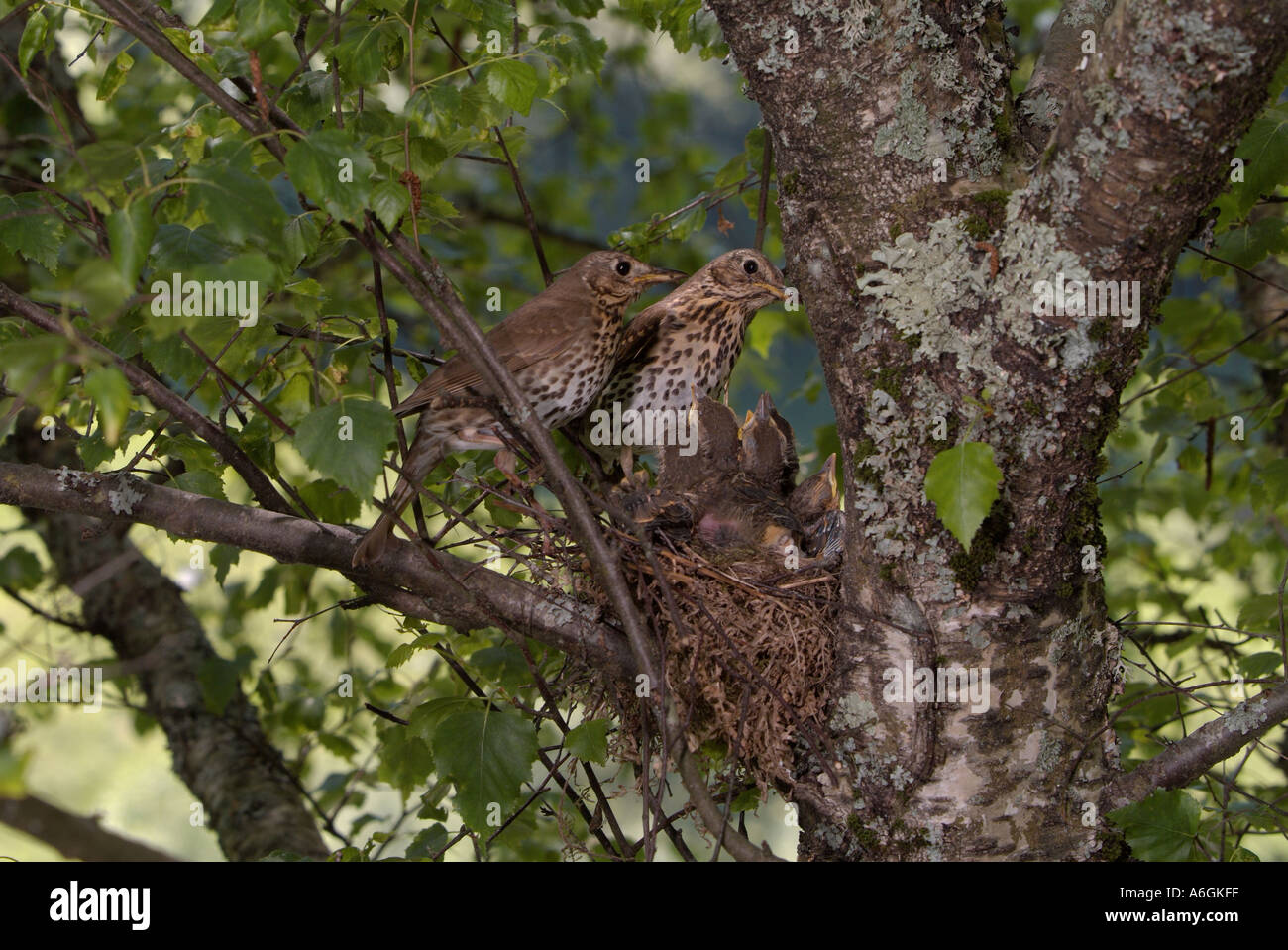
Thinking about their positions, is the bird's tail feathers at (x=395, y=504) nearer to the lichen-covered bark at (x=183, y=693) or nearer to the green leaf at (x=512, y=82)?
the green leaf at (x=512, y=82)

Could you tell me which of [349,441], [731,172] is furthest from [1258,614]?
[349,441]

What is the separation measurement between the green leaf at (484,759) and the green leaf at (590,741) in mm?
111

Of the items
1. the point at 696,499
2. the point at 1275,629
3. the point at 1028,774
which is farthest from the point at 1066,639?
the point at 1275,629

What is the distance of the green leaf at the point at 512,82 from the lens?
246 centimetres

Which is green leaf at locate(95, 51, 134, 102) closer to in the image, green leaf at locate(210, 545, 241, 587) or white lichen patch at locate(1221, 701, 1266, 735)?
green leaf at locate(210, 545, 241, 587)

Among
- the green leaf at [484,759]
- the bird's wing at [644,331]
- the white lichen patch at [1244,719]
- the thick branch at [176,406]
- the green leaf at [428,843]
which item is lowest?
the green leaf at [428,843]

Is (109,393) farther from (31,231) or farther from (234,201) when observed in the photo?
(31,231)

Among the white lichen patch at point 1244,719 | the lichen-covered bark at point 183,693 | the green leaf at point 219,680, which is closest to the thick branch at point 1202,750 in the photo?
the white lichen patch at point 1244,719

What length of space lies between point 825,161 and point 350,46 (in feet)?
3.35

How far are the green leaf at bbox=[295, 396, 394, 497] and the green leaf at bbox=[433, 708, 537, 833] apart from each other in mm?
791

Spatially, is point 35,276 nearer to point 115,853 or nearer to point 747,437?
point 115,853

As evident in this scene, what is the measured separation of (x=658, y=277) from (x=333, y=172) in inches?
80.7

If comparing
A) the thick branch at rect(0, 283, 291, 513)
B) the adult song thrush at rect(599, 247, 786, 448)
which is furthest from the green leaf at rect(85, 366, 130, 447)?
the adult song thrush at rect(599, 247, 786, 448)

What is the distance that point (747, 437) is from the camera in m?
3.79
